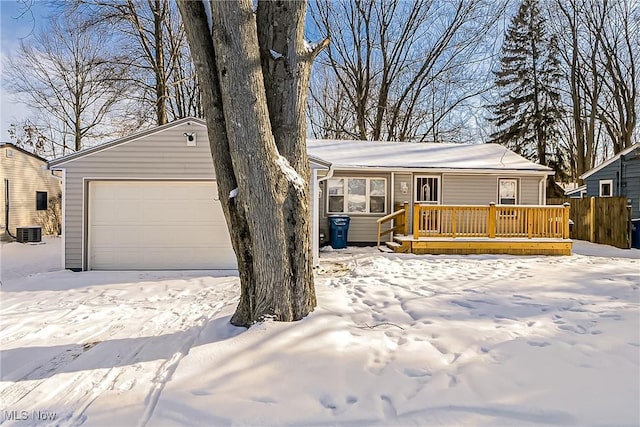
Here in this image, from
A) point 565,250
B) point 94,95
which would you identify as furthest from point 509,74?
point 94,95

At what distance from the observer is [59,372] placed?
10.4ft

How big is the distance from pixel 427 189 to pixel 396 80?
10.8 meters

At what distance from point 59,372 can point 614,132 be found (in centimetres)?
2630

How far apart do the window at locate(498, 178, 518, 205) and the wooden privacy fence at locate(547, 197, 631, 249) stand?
9.92 feet

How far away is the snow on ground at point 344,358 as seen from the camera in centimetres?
236

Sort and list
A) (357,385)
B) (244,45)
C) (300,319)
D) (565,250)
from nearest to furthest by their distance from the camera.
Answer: (357,385) < (244,45) < (300,319) < (565,250)

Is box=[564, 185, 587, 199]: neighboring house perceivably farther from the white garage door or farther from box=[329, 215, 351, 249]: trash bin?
the white garage door

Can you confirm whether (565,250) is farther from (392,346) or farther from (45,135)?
(45,135)

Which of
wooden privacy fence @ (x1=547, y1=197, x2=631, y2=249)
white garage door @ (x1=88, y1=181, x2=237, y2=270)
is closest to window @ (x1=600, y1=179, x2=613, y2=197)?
wooden privacy fence @ (x1=547, y1=197, x2=631, y2=249)

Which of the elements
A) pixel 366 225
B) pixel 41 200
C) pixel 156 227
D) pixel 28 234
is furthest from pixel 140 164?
pixel 41 200

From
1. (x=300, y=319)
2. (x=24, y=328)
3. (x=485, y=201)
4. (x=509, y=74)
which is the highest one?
(x=509, y=74)

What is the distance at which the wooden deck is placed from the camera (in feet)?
31.5

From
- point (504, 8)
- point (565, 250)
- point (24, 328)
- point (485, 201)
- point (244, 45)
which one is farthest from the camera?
point (485, 201)

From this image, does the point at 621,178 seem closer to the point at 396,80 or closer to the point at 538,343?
the point at 396,80
